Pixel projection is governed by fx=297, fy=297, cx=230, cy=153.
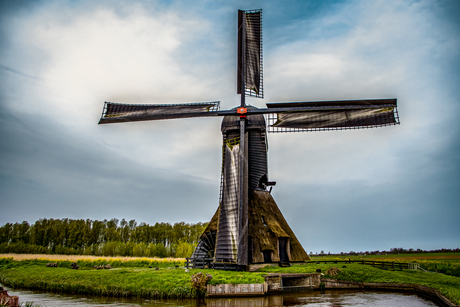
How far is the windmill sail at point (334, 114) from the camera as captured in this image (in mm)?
18344

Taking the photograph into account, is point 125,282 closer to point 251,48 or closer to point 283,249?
point 283,249

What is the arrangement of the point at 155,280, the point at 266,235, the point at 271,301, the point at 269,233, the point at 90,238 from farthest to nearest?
the point at 90,238, the point at 269,233, the point at 266,235, the point at 155,280, the point at 271,301

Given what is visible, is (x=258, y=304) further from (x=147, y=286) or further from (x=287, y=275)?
(x=147, y=286)

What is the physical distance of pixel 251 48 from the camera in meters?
21.6

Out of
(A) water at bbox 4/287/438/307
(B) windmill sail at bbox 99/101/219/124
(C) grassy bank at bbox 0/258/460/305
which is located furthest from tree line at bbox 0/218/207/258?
(A) water at bbox 4/287/438/307

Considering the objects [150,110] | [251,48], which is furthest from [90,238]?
[251,48]

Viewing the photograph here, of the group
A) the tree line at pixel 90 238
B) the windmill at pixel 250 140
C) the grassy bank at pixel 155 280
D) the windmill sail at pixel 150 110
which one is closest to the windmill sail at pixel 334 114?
the windmill at pixel 250 140

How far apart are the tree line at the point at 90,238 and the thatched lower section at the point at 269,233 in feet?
105

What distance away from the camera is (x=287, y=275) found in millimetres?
15773

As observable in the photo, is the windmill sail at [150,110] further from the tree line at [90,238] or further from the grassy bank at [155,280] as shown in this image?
the tree line at [90,238]

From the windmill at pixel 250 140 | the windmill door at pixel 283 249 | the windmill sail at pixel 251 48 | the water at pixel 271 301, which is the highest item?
the windmill sail at pixel 251 48

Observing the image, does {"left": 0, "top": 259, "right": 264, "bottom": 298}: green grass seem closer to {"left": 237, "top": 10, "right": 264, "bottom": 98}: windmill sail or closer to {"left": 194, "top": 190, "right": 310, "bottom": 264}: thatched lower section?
{"left": 194, "top": 190, "right": 310, "bottom": 264}: thatched lower section

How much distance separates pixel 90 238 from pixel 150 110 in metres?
49.6

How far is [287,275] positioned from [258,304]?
4219 mm
